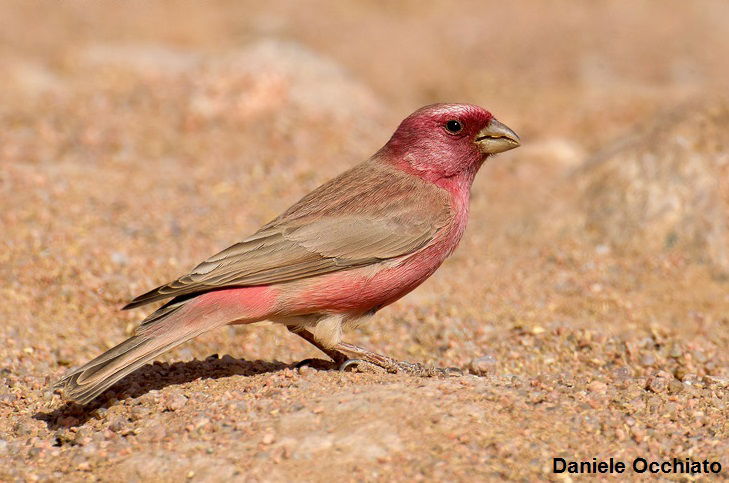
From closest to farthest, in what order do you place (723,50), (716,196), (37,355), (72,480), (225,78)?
(72,480) < (37,355) < (716,196) < (225,78) < (723,50)

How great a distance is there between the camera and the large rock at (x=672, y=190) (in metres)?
8.24

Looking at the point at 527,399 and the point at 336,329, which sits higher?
Answer: the point at 336,329

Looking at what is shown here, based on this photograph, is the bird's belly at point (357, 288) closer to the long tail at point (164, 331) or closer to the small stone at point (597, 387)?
the long tail at point (164, 331)

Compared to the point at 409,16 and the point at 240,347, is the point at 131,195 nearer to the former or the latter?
the point at 240,347

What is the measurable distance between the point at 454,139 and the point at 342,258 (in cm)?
111

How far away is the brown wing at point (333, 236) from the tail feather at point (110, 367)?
29cm

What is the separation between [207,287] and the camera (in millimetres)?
5289

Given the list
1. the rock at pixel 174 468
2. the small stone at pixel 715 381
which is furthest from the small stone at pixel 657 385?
the rock at pixel 174 468

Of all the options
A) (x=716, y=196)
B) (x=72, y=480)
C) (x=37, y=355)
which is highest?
(x=716, y=196)

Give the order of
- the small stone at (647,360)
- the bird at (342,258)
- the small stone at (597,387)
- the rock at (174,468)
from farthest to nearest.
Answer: the small stone at (647,360), the bird at (342,258), the small stone at (597,387), the rock at (174,468)

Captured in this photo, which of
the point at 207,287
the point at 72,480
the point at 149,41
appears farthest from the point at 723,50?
the point at 72,480

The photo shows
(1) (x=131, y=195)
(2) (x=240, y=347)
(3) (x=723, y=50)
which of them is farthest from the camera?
(3) (x=723, y=50)

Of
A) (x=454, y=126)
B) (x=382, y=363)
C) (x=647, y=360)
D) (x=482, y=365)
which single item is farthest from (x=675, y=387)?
(x=454, y=126)

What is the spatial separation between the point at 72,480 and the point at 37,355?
2.00 m
